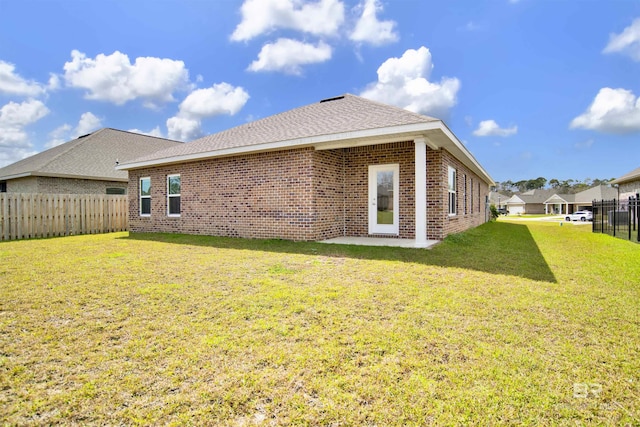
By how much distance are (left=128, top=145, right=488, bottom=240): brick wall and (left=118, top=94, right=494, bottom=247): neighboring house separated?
30 mm

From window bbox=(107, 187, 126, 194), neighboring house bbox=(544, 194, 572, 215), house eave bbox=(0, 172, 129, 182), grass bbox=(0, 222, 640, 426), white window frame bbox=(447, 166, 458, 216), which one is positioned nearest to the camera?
grass bbox=(0, 222, 640, 426)

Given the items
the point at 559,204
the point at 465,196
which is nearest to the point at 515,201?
the point at 559,204

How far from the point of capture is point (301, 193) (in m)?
9.08

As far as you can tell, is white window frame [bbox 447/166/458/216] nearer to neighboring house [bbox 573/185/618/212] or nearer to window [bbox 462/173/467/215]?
window [bbox 462/173/467/215]

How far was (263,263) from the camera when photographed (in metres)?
6.04

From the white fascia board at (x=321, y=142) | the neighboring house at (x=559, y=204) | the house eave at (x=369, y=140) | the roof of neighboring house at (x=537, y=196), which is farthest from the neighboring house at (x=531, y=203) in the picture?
the white fascia board at (x=321, y=142)

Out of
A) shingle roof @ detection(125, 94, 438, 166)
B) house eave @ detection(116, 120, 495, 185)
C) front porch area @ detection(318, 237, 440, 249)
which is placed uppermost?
shingle roof @ detection(125, 94, 438, 166)

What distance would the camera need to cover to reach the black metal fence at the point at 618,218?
10.6 meters

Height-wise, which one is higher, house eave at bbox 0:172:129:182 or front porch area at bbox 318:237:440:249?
house eave at bbox 0:172:129:182

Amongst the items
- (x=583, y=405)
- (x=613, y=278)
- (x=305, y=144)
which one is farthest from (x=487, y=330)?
(x=305, y=144)

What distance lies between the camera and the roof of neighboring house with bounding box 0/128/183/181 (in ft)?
53.5

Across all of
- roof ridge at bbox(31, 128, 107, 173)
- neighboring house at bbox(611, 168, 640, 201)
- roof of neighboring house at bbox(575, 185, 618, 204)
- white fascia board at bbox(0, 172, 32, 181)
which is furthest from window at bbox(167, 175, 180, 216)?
roof of neighboring house at bbox(575, 185, 618, 204)

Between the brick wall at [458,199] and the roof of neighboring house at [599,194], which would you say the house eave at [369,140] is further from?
the roof of neighboring house at [599,194]

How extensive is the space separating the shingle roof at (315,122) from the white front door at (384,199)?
1.79 m
